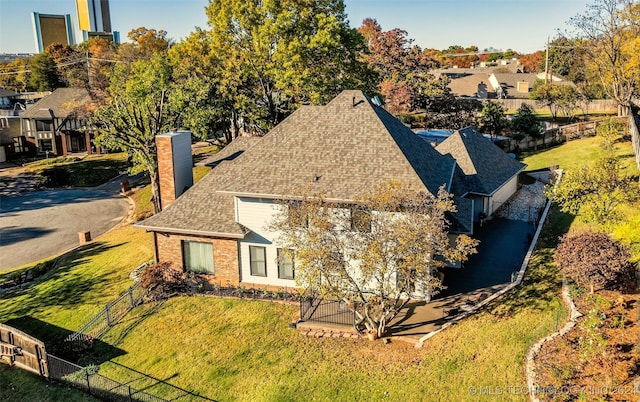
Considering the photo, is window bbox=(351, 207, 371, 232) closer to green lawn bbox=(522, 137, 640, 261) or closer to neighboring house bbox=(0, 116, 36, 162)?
green lawn bbox=(522, 137, 640, 261)

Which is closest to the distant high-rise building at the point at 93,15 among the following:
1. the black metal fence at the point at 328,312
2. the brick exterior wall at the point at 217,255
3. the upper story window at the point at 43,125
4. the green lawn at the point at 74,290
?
the upper story window at the point at 43,125

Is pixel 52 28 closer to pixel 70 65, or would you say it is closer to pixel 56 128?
pixel 70 65

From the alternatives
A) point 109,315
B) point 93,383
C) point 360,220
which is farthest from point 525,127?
point 93,383

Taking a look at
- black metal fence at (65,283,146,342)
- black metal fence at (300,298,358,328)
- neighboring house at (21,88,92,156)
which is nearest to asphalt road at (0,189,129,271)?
black metal fence at (65,283,146,342)

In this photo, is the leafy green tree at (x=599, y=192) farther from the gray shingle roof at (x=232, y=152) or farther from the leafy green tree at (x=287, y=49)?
the leafy green tree at (x=287, y=49)

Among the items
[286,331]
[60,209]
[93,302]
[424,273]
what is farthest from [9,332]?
[60,209]
